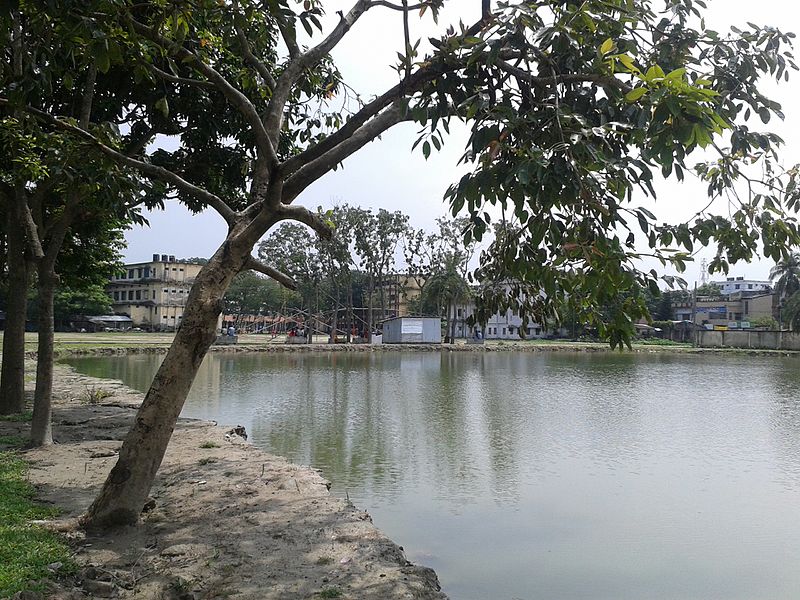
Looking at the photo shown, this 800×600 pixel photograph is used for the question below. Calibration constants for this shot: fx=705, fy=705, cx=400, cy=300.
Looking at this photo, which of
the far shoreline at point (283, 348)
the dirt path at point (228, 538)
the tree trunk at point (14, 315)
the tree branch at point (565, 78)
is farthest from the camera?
the far shoreline at point (283, 348)

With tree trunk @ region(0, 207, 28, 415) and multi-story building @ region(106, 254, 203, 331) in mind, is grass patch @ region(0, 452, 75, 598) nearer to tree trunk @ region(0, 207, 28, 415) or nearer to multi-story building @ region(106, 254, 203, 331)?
tree trunk @ region(0, 207, 28, 415)

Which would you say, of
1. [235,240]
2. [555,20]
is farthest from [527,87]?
[235,240]

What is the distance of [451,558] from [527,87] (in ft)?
12.8

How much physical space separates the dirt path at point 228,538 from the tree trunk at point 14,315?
2.22m

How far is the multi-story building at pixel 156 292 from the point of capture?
2972 inches

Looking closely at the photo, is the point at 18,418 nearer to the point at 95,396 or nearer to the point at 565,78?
the point at 95,396

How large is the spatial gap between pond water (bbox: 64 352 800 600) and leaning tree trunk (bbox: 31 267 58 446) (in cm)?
337

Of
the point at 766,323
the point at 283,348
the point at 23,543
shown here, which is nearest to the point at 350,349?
the point at 283,348

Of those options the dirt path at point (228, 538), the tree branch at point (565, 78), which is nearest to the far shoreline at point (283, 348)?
the dirt path at point (228, 538)

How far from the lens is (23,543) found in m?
4.47

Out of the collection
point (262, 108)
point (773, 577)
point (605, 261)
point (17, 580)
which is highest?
point (262, 108)

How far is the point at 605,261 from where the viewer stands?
420cm

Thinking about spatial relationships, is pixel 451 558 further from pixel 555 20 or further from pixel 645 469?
pixel 645 469

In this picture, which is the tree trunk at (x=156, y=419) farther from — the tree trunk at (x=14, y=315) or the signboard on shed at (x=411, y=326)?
the signboard on shed at (x=411, y=326)
